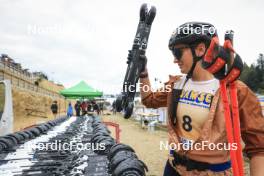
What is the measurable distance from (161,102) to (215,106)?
75 centimetres

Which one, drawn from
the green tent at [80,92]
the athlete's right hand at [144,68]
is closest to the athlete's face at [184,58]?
the athlete's right hand at [144,68]

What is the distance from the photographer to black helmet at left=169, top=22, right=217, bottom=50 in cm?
203

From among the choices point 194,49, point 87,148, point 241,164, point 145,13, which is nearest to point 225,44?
point 241,164

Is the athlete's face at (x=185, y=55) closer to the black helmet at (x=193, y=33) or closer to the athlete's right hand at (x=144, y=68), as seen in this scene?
the black helmet at (x=193, y=33)

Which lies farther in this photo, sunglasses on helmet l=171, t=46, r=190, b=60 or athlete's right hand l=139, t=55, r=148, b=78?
athlete's right hand l=139, t=55, r=148, b=78

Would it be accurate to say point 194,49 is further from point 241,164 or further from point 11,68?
point 11,68

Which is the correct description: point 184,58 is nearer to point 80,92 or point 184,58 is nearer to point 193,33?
point 193,33

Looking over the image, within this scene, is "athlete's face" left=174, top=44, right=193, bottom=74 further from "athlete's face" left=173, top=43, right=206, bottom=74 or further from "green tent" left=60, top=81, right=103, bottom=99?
"green tent" left=60, top=81, right=103, bottom=99

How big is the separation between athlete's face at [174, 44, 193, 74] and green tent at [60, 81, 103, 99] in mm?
18688

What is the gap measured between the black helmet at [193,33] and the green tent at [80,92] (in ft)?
61.2

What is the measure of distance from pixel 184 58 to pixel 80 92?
18871 mm

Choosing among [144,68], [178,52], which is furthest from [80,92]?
[178,52]

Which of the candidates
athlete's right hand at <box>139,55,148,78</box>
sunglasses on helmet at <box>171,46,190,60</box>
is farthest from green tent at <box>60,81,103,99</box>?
sunglasses on helmet at <box>171,46,190,60</box>

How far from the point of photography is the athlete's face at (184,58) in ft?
6.84
